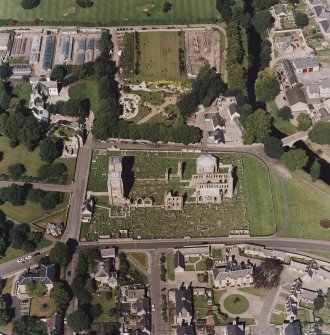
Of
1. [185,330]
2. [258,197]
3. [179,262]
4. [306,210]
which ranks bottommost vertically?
[185,330]

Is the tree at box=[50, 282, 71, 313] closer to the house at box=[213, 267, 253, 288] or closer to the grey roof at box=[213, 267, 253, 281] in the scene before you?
the house at box=[213, 267, 253, 288]

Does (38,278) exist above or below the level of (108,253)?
below

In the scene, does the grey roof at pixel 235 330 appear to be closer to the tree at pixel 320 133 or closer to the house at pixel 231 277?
the house at pixel 231 277

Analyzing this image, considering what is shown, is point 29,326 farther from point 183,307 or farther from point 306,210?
point 306,210

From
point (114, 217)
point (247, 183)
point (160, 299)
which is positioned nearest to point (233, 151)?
point (247, 183)

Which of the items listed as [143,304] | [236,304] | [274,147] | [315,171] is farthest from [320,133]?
[143,304]

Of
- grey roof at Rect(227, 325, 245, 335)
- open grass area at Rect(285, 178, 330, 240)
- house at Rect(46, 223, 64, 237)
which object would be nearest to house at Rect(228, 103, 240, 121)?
open grass area at Rect(285, 178, 330, 240)
